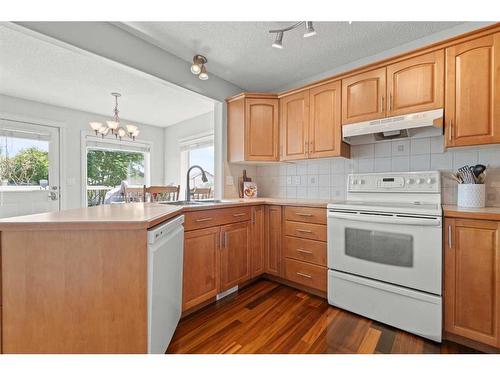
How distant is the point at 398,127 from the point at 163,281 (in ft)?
6.49

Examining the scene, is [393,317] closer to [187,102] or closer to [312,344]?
[312,344]

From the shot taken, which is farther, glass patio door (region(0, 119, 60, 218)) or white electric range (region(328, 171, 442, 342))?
glass patio door (region(0, 119, 60, 218))

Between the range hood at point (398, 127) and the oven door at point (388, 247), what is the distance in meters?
0.71

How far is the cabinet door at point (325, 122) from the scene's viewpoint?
7.26 feet

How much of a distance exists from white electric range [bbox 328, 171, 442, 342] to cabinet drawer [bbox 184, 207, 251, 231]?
794mm

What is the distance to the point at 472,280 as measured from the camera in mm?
1389

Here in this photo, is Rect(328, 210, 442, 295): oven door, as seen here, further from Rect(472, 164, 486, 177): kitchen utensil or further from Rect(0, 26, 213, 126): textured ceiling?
Rect(0, 26, 213, 126): textured ceiling

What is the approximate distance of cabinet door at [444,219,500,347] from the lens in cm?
133

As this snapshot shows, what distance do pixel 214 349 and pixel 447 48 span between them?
258 cm

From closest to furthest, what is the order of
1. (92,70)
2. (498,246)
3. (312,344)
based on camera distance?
1. (498,246)
2. (312,344)
3. (92,70)

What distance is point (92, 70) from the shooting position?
261 centimetres

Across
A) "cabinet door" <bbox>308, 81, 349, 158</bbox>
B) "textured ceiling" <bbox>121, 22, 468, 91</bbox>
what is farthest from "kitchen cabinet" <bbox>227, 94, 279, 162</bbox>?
"cabinet door" <bbox>308, 81, 349, 158</bbox>

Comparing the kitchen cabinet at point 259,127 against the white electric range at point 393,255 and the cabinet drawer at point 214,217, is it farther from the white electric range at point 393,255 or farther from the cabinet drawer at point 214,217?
the white electric range at point 393,255
